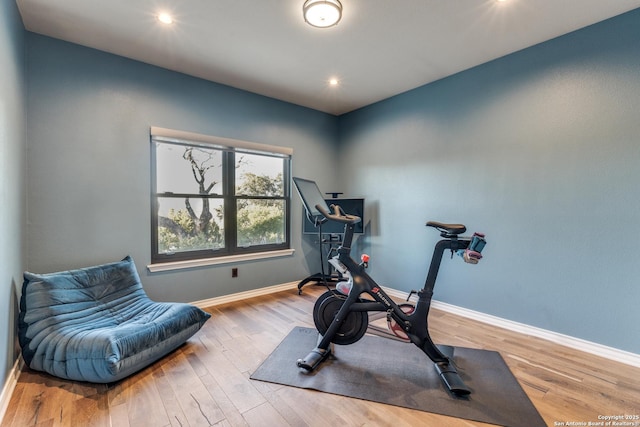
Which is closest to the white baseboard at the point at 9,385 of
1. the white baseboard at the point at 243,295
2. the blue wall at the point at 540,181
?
the white baseboard at the point at 243,295

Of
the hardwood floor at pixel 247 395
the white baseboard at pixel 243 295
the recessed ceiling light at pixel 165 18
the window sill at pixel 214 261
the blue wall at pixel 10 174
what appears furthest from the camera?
the white baseboard at pixel 243 295

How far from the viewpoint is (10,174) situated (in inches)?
76.8

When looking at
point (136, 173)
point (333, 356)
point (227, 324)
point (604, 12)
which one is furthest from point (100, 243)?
point (604, 12)

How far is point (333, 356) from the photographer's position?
2.26m

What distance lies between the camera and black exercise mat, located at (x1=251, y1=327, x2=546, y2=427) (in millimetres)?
1666

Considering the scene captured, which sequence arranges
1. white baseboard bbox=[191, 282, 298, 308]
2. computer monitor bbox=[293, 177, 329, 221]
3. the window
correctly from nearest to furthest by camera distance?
1. computer monitor bbox=[293, 177, 329, 221]
2. the window
3. white baseboard bbox=[191, 282, 298, 308]

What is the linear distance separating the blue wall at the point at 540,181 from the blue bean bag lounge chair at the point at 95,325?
2733 millimetres

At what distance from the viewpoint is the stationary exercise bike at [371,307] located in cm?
201

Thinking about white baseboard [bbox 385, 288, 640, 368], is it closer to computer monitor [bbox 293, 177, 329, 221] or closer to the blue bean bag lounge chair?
computer monitor [bbox 293, 177, 329, 221]

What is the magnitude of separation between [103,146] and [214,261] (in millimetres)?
1602

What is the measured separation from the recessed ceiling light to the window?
1.05 m

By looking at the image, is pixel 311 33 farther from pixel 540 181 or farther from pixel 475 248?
pixel 540 181

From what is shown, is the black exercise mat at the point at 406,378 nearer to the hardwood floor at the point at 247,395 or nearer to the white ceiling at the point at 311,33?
the hardwood floor at the point at 247,395

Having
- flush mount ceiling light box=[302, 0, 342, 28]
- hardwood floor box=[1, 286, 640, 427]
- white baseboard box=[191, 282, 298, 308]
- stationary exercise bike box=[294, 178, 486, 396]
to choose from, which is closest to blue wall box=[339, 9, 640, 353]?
hardwood floor box=[1, 286, 640, 427]
